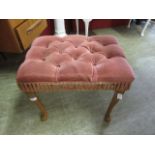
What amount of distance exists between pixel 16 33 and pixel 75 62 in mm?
619

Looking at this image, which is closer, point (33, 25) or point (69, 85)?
point (69, 85)

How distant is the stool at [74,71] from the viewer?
0.76m

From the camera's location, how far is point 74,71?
0.77 meters

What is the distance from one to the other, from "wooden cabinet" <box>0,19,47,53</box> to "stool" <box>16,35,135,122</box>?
13.9 inches

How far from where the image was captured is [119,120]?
1.08m

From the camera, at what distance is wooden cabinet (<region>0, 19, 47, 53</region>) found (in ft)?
3.67

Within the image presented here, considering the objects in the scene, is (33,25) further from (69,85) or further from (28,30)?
(69,85)

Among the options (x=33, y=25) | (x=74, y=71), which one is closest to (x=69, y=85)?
(x=74, y=71)

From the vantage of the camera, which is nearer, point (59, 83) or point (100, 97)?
point (59, 83)
